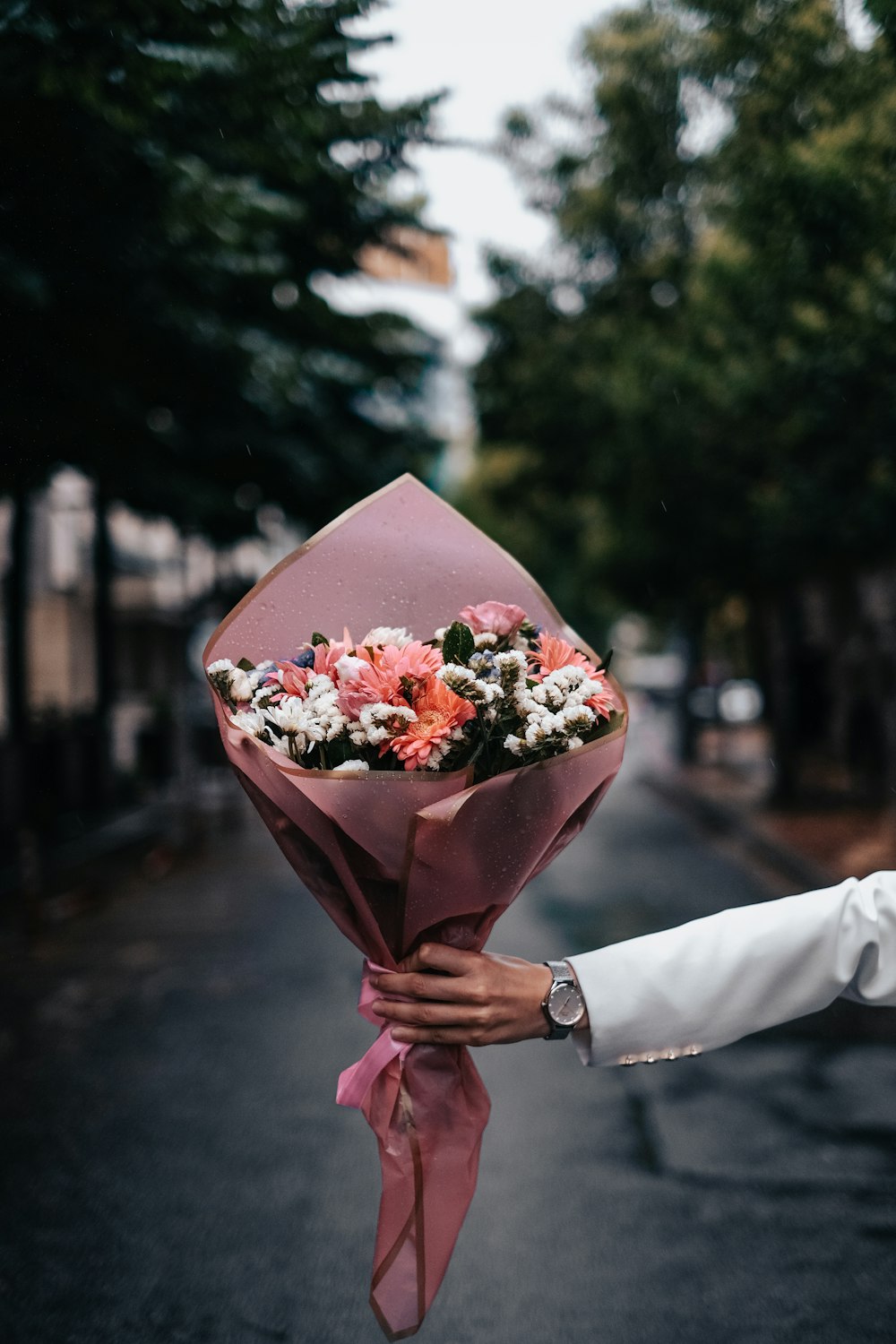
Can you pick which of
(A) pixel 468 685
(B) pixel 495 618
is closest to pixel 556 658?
(B) pixel 495 618

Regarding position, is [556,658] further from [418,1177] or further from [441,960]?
[418,1177]

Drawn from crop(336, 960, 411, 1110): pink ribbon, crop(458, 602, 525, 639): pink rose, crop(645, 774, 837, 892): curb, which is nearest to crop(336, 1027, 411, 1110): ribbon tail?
crop(336, 960, 411, 1110): pink ribbon

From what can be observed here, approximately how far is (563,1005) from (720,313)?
40.1 ft

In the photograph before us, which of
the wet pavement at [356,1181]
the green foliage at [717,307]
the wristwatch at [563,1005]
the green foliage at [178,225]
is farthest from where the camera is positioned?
the green foliage at [717,307]

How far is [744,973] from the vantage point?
1.98 m

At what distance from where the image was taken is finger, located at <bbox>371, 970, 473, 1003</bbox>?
191 centimetres

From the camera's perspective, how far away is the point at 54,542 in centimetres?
2752

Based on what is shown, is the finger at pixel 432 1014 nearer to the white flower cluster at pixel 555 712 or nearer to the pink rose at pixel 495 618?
the white flower cluster at pixel 555 712

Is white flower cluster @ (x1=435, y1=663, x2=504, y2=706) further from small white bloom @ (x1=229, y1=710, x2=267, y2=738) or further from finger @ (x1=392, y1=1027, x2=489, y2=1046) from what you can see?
finger @ (x1=392, y1=1027, x2=489, y2=1046)

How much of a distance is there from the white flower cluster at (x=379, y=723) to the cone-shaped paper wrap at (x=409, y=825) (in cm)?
13

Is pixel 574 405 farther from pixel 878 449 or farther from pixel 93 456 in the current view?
pixel 93 456

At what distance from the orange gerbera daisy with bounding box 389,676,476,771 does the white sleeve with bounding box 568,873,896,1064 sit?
1.61 feet

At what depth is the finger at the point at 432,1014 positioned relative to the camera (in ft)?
6.29

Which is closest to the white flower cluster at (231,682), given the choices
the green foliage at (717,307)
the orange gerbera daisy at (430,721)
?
the orange gerbera daisy at (430,721)
